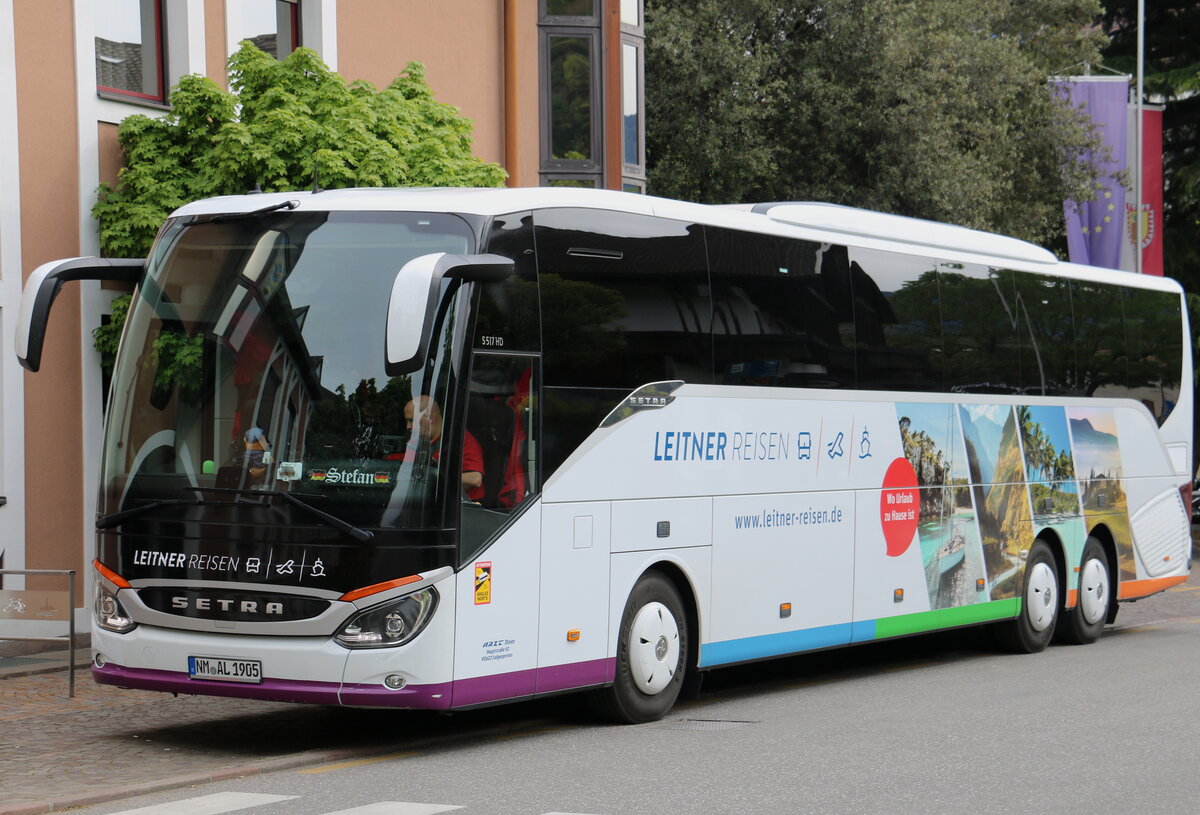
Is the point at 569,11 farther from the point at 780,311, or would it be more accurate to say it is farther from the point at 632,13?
the point at 780,311

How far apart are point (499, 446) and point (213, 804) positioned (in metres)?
2.65

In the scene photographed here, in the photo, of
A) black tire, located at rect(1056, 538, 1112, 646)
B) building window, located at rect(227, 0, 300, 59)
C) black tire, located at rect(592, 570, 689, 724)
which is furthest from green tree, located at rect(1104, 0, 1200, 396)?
black tire, located at rect(592, 570, 689, 724)

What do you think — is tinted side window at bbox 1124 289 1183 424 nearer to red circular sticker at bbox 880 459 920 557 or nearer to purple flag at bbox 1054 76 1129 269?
red circular sticker at bbox 880 459 920 557

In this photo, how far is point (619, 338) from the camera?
415 inches

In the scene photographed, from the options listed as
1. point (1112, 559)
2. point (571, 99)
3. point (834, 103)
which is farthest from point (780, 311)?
point (834, 103)

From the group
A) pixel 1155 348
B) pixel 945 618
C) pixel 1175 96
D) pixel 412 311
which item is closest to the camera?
pixel 412 311

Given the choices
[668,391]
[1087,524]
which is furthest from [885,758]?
[1087,524]

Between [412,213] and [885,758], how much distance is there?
13.1 feet

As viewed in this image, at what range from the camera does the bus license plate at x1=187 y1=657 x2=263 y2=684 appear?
9180 millimetres

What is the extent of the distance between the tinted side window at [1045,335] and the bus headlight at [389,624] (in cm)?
795

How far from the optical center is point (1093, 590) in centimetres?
1650

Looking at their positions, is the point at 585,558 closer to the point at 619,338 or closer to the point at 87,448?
the point at 619,338

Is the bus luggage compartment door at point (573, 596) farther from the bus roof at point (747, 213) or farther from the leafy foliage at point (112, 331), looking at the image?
the leafy foliage at point (112, 331)

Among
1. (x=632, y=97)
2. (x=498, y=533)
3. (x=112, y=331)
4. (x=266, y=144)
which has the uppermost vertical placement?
(x=632, y=97)
